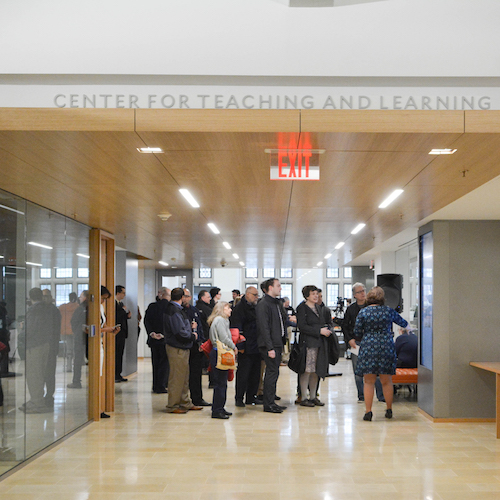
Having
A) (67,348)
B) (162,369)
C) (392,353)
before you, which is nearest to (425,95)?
(392,353)

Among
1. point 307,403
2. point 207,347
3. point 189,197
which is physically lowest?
point 307,403

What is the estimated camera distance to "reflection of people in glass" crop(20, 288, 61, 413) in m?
5.95

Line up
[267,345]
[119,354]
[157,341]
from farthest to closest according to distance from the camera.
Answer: [119,354]
[157,341]
[267,345]

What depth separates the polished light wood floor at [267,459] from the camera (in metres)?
5.01

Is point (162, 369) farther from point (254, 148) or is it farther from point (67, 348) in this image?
point (254, 148)

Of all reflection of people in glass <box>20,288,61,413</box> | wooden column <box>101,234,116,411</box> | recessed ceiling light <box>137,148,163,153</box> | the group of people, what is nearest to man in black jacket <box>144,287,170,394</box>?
the group of people

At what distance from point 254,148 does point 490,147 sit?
5.15 ft

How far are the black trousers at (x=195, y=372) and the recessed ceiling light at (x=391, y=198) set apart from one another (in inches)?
138

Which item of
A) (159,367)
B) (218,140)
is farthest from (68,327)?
(218,140)

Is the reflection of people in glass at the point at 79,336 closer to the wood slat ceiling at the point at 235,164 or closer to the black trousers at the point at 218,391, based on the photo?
the wood slat ceiling at the point at 235,164

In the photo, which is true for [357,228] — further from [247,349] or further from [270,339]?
[247,349]

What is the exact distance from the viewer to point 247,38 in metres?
5.12

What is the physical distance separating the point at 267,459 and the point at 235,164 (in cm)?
299

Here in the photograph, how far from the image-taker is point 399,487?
5.07m
